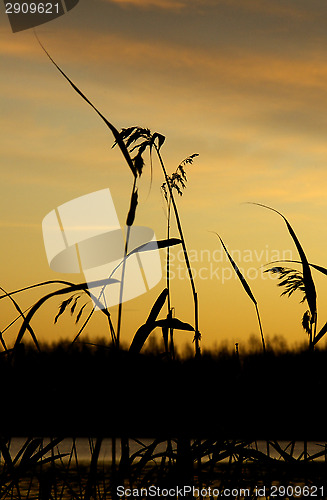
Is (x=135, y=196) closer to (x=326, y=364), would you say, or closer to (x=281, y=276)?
(x=326, y=364)

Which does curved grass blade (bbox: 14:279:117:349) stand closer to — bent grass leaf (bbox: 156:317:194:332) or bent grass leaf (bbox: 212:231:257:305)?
bent grass leaf (bbox: 156:317:194:332)

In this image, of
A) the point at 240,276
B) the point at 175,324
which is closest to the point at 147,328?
the point at 175,324

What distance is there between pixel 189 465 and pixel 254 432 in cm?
43

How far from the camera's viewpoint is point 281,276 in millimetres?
3098

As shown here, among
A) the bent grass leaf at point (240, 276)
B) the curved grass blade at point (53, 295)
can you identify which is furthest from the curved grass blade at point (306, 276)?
the curved grass blade at point (53, 295)

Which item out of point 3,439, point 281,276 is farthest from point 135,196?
point 281,276

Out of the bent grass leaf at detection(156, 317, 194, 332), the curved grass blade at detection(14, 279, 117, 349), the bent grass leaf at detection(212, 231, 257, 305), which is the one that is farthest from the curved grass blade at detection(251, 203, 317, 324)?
the curved grass blade at detection(14, 279, 117, 349)

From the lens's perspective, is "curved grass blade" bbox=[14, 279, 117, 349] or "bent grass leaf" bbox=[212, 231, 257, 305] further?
"bent grass leaf" bbox=[212, 231, 257, 305]

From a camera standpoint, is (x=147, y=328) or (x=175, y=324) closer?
(x=147, y=328)

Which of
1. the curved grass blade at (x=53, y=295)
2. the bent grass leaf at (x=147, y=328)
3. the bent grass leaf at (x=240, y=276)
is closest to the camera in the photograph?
the curved grass blade at (x=53, y=295)

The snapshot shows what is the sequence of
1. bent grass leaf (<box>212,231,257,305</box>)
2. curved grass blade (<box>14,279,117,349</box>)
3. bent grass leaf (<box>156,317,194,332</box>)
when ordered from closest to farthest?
1. curved grass blade (<box>14,279,117,349</box>)
2. bent grass leaf (<box>156,317,194,332</box>)
3. bent grass leaf (<box>212,231,257,305</box>)

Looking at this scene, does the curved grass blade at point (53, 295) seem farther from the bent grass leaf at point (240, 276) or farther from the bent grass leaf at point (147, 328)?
the bent grass leaf at point (240, 276)

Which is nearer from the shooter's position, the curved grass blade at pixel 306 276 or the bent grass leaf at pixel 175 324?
the curved grass blade at pixel 306 276

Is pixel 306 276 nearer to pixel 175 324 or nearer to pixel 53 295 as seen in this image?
pixel 175 324
